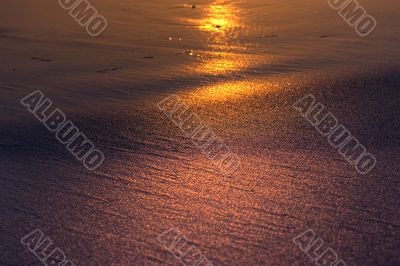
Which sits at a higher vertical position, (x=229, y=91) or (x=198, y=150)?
(x=229, y=91)

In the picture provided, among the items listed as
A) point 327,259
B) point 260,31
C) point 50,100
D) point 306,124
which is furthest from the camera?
point 260,31

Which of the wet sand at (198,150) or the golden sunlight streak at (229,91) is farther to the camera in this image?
the golden sunlight streak at (229,91)

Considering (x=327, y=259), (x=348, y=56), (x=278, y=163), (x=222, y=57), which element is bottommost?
(x=327, y=259)

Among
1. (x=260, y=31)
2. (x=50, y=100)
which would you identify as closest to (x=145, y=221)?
(x=50, y=100)

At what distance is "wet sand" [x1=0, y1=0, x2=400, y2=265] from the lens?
2.73 m

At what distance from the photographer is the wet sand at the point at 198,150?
273 centimetres

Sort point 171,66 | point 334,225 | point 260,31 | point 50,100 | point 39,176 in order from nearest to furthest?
point 334,225
point 39,176
point 50,100
point 171,66
point 260,31

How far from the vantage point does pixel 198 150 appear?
379cm

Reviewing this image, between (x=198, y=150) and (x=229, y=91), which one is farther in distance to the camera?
(x=229, y=91)

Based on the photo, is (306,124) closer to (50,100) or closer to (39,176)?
(39,176)

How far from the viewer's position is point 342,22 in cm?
716

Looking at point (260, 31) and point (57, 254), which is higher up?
point (260, 31)

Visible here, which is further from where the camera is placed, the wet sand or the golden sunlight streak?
the golden sunlight streak

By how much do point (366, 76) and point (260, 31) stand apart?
2.04 metres
